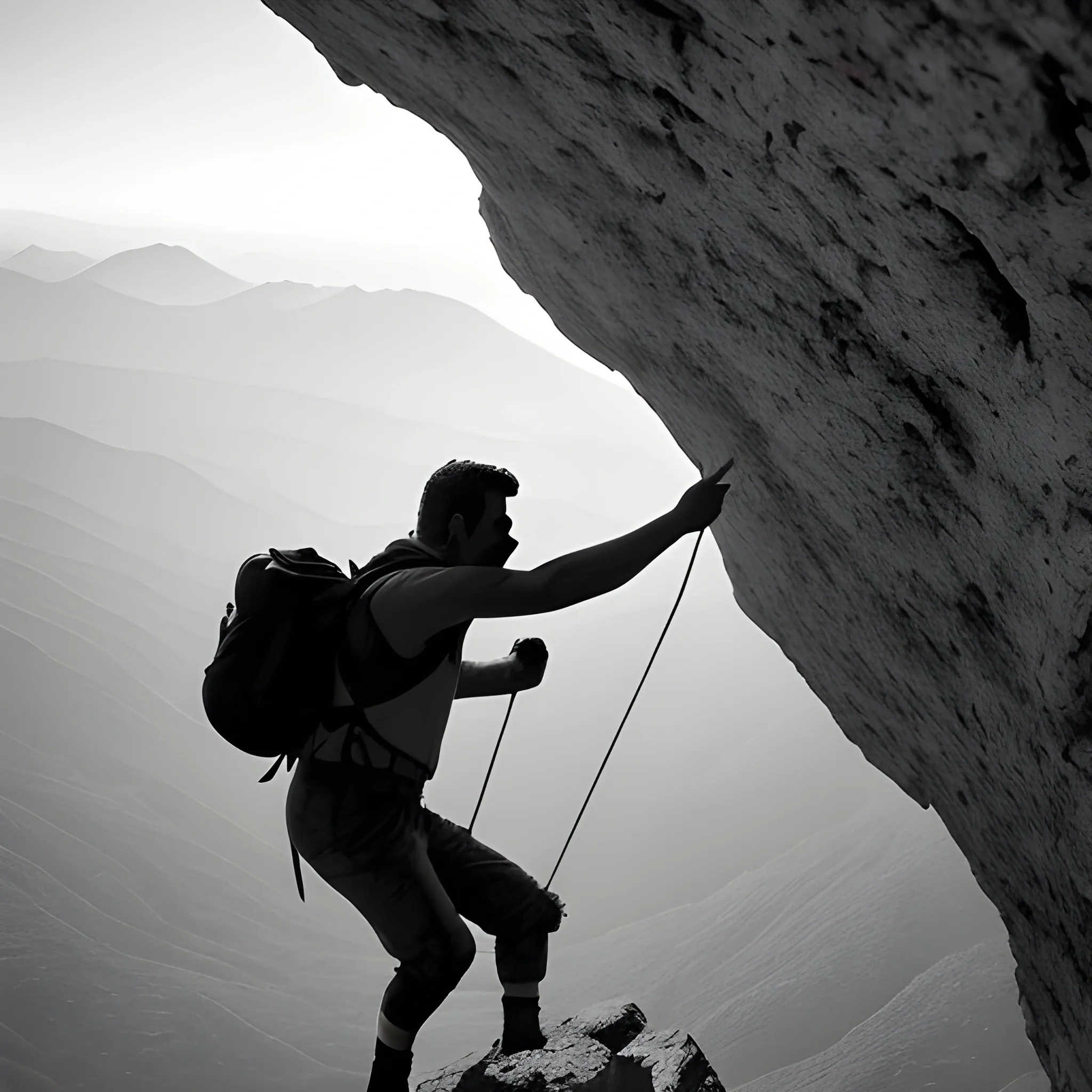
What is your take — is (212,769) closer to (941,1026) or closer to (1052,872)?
(941,1026)

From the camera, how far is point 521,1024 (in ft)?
9.67

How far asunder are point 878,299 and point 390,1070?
96.8 inches

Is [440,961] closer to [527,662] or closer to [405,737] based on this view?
[405,737]

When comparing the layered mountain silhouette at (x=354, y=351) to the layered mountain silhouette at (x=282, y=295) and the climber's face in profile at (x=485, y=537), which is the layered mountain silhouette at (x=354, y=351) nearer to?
the layered mountain silhouette at (x=282, y=295)

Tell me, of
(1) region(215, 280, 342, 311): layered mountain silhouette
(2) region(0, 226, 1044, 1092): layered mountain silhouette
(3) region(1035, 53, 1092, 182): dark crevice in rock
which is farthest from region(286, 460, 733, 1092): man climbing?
(1) region(215, 280, 342, 311): layered mountain silhouette

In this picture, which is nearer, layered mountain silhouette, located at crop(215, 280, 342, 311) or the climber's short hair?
the climber's short hair

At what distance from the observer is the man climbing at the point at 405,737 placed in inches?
91.1

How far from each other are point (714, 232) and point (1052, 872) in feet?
6.88

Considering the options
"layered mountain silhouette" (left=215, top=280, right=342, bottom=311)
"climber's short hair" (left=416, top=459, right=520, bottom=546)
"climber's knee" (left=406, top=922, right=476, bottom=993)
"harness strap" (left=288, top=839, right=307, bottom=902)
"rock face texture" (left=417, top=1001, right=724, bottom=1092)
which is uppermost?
"layered mountain silhouette" (left=215, top=280, right=342, bottom=311)

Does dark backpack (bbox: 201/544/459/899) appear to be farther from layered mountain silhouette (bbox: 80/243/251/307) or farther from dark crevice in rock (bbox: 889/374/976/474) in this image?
layered mountain silhouette (bbox: 80/243/251/307)

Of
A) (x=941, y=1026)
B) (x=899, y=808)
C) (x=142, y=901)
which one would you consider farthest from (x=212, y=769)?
(x=941, y=1026)

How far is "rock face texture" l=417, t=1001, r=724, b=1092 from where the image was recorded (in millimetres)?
3178

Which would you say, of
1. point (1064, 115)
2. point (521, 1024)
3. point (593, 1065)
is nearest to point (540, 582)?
→ point (1064, 115)

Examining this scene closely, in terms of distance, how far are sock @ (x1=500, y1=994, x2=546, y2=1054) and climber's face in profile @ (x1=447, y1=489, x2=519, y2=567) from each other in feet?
4.88
